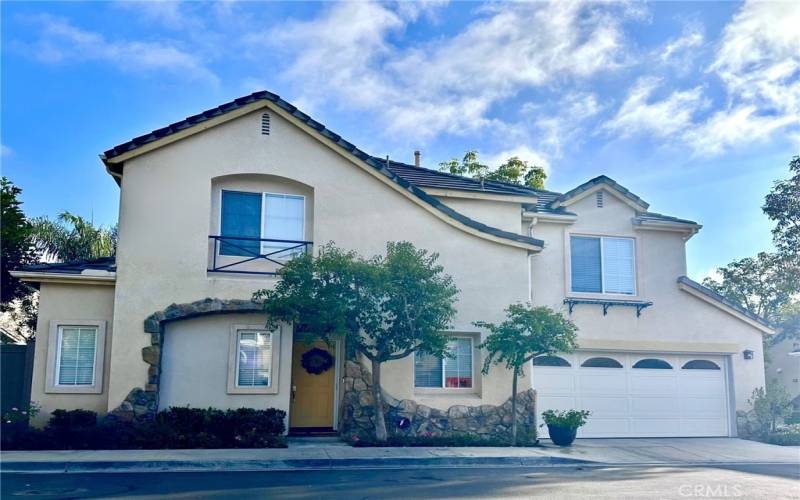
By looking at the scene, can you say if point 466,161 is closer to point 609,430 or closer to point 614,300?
point 614,300

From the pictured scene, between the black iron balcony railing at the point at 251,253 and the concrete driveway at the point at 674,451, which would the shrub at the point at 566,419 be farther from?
the black iron balcony railing at the point at 251,253

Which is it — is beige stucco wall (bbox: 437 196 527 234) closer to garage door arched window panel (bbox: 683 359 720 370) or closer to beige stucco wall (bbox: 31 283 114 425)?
garage door arched window panel (bbox: 683 359 720 370)

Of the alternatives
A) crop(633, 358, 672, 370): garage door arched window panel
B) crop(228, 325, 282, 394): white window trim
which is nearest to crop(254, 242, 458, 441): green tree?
crop(228, 325, 282, 394): white window trim

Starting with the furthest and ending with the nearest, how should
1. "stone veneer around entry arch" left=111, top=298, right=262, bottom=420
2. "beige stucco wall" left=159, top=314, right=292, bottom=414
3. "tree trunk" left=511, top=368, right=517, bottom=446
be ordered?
"tree trunk" left=511, top=368, right=517, bottom=446 < "beige stucco wall" left=159, top=314, right=292, bottom=414 < "stone veneer around entry arch" left=111, top=298, right=262, bottom=420

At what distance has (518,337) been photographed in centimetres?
1514

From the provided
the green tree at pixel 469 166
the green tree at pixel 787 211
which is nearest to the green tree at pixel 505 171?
the green tree at pixel 469 166

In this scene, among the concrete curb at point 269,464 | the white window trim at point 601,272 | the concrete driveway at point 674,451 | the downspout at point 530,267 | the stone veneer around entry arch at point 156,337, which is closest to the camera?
the concrete curb at point 269,464

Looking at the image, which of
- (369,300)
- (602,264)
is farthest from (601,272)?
(369,300)

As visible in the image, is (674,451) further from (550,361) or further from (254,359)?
(254,359)

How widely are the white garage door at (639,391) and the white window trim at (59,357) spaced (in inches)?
388

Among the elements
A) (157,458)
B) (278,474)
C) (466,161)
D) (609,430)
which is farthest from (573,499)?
(466,161)

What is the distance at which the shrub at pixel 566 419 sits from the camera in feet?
51.5

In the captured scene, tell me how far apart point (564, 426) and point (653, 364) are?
4.19 meters

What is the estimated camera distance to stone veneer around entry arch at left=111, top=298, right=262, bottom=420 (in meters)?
14.0
